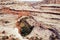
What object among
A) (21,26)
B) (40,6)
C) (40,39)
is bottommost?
(40,39)

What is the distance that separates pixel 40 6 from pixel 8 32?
757 millimetres

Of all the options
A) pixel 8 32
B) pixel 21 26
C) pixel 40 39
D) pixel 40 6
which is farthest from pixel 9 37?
pixel 40 6

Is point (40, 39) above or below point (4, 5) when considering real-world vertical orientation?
below

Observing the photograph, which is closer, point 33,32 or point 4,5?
point 33,32

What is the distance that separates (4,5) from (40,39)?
3.10ft

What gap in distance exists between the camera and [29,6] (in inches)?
121

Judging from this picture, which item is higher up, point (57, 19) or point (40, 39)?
point (57, 19)

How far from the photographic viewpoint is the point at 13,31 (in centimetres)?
294

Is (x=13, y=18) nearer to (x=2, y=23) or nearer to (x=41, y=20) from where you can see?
(x=2, y=23)

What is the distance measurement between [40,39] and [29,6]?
0.67 meters

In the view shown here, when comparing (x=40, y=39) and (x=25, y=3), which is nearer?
(x=40, y=39)

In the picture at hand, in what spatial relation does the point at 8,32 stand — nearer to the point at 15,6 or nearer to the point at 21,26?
the point at 21,26

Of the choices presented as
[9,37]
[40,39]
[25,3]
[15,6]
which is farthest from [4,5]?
[40,39]

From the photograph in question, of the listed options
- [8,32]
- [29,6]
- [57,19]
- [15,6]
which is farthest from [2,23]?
[57,19]
